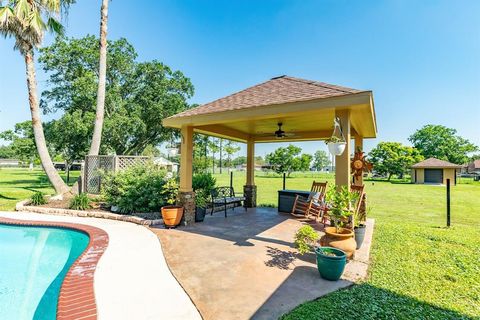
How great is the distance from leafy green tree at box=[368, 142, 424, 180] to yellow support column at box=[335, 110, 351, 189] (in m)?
A: 34.5

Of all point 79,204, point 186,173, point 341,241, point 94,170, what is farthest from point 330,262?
point 94,170

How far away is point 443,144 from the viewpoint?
143 feet

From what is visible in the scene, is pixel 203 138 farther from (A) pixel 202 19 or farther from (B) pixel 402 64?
(B) pixel 402 64

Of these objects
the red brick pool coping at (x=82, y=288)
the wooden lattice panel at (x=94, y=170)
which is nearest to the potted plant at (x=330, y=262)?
the red brick pool coping at (x=82, y=288)

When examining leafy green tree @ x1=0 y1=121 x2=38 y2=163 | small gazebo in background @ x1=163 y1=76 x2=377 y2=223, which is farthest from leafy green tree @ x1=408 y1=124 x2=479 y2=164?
leafy green tree @ x1=0 y1=121 x2=38 y2=163

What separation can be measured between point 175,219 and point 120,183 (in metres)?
2.88

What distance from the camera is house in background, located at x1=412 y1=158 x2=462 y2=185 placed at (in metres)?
27.2

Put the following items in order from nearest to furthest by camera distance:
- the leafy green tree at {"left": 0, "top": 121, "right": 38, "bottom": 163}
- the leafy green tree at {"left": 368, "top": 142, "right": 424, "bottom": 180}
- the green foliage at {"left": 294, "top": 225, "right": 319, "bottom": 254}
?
the green foliage at {"left": 294, "top": 225, "right": 319, "bottom": 254} → the leafy green tree at {"left": 0, "top": 121, "right": 38, "bottom": 163} → the leafy green tree at {"left": 368, "top": 142, "right": 424, "bottom": 180}

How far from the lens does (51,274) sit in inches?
164

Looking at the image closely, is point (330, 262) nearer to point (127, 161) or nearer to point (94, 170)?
point (127, 161)

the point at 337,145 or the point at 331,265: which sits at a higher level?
the point at 337,145

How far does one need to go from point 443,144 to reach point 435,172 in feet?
69.5

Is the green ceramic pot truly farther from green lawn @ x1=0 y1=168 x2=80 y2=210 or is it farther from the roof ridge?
green lawn @ x1=0 y1=168 x2=80 y2=210

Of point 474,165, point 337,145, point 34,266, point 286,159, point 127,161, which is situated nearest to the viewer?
point 337,145
